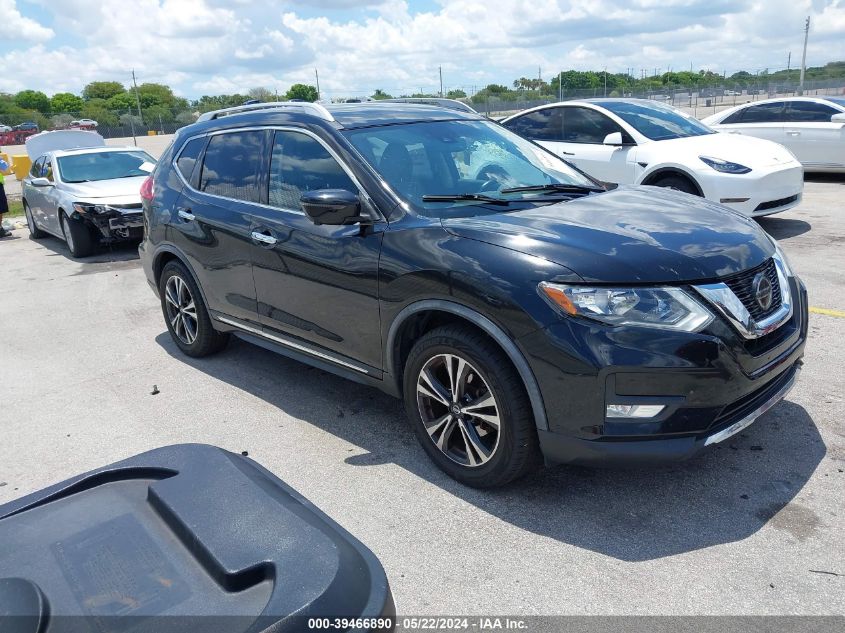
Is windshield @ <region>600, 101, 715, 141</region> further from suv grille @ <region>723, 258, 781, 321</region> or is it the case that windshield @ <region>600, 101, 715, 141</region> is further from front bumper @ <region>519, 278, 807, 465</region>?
front bumper @ <region>519, 278, 807, 465</region>

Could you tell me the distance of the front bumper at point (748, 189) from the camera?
8.27 m

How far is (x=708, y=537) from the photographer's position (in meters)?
3.08

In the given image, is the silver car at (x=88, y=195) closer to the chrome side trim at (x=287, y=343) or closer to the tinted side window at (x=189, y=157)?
the tinted side window at (x=189, y=157)

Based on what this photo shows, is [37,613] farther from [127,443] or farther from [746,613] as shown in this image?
[127,443]

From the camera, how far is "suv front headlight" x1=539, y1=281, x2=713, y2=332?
118 inches

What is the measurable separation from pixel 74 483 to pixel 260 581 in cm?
68

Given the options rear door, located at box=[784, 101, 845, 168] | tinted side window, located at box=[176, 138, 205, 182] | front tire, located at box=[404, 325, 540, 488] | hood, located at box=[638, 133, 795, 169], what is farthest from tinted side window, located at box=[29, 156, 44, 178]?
rear door, located at box=[784, 101, 845, 168]

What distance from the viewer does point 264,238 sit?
4.47 metres

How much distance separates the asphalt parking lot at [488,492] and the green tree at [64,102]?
99897mm

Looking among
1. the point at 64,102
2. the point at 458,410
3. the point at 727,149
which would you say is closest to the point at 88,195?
the point at 727,149

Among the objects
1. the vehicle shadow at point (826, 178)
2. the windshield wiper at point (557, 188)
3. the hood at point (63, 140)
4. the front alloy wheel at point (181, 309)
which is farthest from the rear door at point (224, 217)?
the hood at point (63, 140)

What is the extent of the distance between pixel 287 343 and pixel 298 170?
1059 mm

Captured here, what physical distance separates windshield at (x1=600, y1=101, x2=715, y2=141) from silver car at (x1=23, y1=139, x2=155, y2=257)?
6675mm

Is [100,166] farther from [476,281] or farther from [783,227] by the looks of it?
[476,281]
